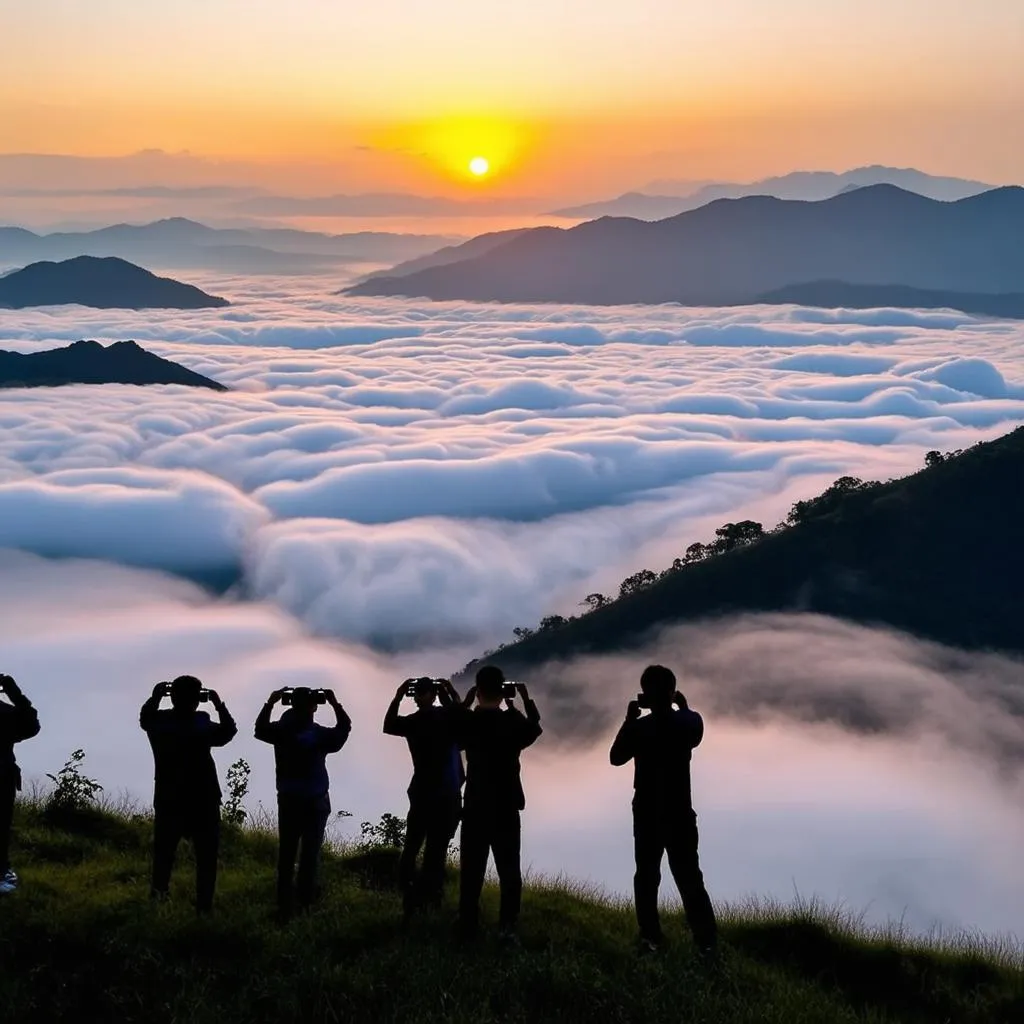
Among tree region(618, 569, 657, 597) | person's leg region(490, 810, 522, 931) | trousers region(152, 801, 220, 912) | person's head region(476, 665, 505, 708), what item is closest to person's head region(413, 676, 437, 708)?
person's head region(476, 665, 505, 708)

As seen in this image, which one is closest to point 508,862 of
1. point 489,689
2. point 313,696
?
point 489,689

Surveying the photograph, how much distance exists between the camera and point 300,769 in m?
8.91

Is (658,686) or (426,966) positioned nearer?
(426,966)

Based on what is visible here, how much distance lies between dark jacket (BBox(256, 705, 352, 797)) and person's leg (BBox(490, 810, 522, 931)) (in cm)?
146

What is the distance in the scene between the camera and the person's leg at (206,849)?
9.04 meters

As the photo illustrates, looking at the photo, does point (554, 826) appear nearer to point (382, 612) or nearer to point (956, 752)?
point (956, 752)

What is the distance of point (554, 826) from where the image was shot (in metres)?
83.6

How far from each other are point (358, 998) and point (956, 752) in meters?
84.9

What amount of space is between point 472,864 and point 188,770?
8.22ft

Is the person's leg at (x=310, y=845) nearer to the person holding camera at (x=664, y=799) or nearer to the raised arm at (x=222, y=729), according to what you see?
the raised arm at (x=222, y=729)

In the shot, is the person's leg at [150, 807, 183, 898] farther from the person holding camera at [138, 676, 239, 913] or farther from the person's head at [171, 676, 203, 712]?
the person's head at [171, 676, 203, 712]

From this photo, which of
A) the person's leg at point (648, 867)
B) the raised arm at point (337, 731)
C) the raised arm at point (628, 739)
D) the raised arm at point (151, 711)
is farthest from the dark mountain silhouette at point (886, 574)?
the raised arm at point (151, 711)

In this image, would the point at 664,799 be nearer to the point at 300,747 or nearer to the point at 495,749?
the point at 495,749

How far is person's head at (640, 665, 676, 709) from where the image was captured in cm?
821
